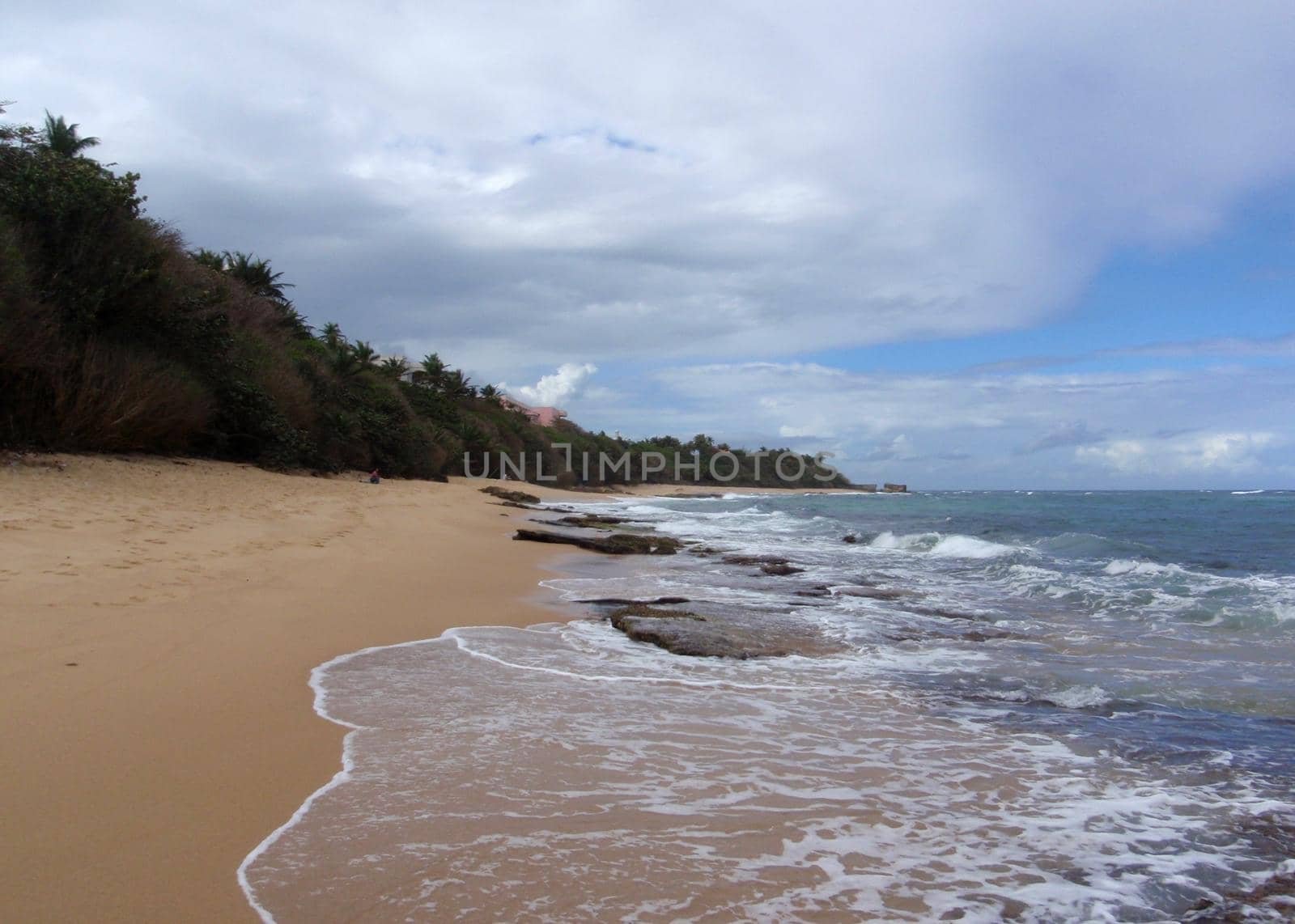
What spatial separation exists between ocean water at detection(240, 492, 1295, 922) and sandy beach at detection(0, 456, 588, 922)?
24 centimetres

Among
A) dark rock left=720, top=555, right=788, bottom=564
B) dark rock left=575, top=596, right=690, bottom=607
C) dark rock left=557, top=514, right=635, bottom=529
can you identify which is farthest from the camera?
dark rock left=557, top=514, right=635, bottom=529

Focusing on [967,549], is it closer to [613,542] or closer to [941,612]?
[613,542]

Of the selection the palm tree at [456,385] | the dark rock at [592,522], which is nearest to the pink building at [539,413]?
the palm tree at [456,385]

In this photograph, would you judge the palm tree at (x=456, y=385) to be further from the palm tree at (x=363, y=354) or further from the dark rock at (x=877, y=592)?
the dark rock at (x=877, y=592)

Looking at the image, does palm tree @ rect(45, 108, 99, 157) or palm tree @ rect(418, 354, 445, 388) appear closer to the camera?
palm tree @ rect(45, 108, 99, 157)

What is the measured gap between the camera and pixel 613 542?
14.7 m

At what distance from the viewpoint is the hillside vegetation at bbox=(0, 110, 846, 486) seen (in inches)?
543

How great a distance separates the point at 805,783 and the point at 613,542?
11.4 meters

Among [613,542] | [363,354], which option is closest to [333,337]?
[363,354]

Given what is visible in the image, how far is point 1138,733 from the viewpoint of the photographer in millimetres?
4453

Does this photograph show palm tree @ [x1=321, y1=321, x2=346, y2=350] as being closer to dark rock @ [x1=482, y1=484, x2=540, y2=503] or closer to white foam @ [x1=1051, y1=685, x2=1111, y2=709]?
dark rock @ [x1=482, y1=484, x2=540, y2=503]

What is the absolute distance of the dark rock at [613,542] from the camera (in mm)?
14492

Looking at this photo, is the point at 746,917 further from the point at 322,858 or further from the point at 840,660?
the point at 840,660

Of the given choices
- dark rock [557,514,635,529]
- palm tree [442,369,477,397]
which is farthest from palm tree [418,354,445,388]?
dark rock [557,514,635,529]
